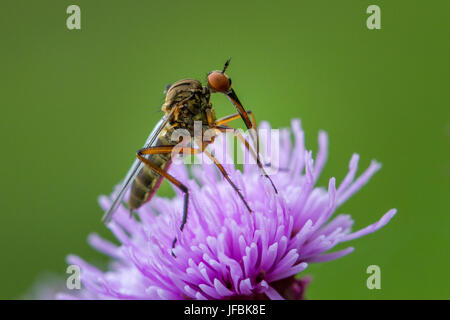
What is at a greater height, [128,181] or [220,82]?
[220,82]

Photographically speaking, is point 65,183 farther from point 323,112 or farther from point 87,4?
point 323,112

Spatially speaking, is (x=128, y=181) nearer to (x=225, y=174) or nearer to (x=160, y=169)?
(x=160, y=169)
